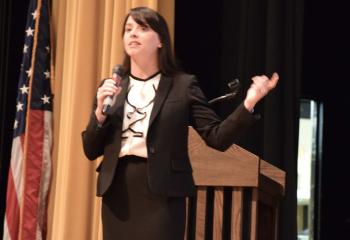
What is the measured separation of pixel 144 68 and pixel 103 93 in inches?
9.6

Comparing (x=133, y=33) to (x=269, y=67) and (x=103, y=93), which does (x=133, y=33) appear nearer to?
(x=103, y=93)

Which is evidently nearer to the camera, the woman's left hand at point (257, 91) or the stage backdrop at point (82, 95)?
the woman's left hand at point (257, 91)

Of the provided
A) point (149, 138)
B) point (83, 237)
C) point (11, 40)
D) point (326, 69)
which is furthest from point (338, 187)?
point (149, 138)

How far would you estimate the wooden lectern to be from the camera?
2.89 metres

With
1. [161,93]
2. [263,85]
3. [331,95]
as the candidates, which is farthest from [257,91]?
[331,95]

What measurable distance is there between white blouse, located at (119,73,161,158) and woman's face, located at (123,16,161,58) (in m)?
0.09

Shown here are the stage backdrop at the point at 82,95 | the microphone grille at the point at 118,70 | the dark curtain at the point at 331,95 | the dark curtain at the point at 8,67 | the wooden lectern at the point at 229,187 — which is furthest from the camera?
the dark curtain at the point at 331,95

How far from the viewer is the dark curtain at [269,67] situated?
3.73 metres

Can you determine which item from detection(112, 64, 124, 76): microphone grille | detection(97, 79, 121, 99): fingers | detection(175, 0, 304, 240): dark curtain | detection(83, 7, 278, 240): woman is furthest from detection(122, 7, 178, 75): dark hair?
detection(175, 0, 304, 240): dark curtain

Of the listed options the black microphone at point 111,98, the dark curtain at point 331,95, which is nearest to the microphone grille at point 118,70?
the black microphone at point 111,98

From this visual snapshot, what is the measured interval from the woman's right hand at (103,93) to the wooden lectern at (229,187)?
879mm

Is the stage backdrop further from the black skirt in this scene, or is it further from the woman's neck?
the black skirt

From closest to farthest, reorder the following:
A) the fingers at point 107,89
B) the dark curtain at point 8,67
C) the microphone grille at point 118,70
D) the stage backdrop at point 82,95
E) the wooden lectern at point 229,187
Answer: the fingers at point 107,89 < the microphone grille at point 118,70 < the wooden lectern at point 229,187 < the stage backdrop at point 82,95 < the dark curtain at point 8,67

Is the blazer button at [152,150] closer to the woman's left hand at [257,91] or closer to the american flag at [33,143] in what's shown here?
the woman's left hand at [257,91]
